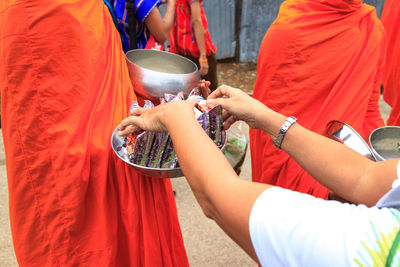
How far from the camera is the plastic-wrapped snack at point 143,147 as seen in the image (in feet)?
3.35

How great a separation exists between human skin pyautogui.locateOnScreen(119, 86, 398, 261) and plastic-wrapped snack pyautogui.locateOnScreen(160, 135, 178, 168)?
0.36 ft

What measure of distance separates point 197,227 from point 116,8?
174 cm

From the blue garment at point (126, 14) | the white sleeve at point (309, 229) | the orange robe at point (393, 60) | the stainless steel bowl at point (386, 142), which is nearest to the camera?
the white sleeve at point (309, 229)

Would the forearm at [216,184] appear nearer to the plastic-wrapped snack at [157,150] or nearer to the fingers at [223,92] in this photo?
the plastic-wrapped snack at [157,150]

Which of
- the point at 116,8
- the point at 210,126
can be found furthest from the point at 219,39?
the point at 210,126

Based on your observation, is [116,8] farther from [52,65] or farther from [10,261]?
[10,261]

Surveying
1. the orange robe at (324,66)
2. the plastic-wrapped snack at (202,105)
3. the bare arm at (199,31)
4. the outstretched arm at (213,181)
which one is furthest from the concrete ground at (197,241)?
the outstretched arm at (213,181)

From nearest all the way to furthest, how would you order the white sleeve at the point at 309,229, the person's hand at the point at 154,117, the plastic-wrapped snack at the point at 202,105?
the white sleeve at the point at 309,229 → the person's hand at the point at 154,117 → the plastic-wrapped snack at the point at 202,105

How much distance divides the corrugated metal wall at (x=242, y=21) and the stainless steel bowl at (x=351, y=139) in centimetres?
417

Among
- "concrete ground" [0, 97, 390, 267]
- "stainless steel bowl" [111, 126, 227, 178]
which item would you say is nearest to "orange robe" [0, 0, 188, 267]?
"stainless steel bowl" [111, 126, 227, 178]

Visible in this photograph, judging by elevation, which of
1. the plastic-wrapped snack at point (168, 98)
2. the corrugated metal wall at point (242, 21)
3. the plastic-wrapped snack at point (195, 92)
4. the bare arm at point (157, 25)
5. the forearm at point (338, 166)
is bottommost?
the corrugated metal wall at point (242, 21)

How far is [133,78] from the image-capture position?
1.32 meters

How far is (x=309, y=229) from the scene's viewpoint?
60 cm

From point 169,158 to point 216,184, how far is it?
38 cm
